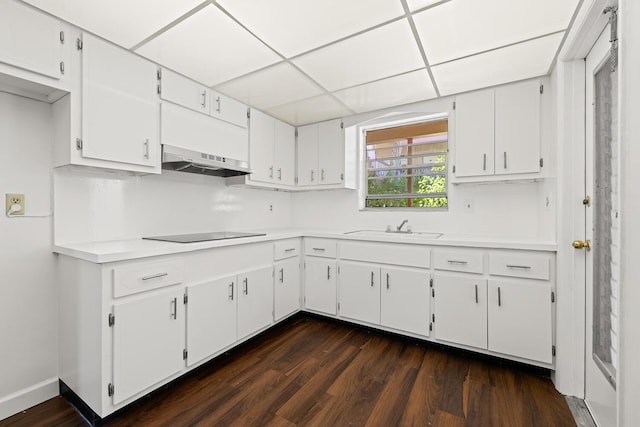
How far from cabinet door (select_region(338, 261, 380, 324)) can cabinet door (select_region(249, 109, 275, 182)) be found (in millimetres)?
1247

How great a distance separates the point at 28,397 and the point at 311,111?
3102 mm

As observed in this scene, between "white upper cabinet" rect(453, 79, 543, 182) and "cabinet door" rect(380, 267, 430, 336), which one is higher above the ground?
"white upper cabinet" rect(453, 79, 543, 182)

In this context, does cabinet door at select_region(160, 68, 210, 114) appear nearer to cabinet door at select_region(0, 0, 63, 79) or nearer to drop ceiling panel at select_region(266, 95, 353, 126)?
cabinet door at select_region(0, 0, 63, 79)

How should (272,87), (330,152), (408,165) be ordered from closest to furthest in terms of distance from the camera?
1. (272,87)
2. (408,165)
3. (330,152)

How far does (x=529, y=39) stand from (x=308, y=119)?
2154 mm

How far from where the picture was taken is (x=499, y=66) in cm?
220

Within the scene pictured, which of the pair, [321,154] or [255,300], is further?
[321,154]

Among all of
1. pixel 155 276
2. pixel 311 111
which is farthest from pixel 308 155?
pixel 155 276

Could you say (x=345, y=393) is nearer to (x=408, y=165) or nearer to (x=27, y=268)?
(x=27, y=268)

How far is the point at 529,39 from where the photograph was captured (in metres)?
1.86

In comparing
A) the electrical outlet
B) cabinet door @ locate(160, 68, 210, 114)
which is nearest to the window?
cabinet door @ locate(160, 68, 210, 114)

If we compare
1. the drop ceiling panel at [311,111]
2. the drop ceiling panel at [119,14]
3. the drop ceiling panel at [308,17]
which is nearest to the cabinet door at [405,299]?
the drop ceiling panel at [311,111]

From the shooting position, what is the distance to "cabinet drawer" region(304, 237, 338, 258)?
9.55 feet

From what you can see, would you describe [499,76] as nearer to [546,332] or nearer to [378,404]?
[546,332]
